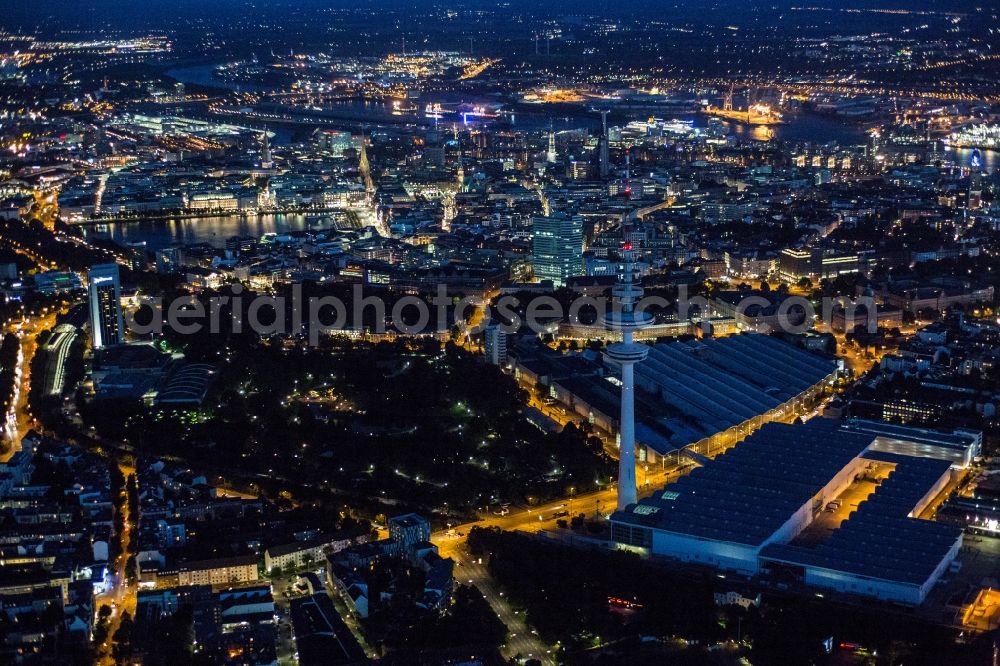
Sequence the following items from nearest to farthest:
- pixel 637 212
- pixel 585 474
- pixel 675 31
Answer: pixel 585 474 → pixel 637 212 → pixel 675 31

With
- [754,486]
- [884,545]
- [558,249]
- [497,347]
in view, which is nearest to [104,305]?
[497,347]

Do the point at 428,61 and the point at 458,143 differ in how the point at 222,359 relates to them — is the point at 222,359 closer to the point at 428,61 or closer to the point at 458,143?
the point at 458,143

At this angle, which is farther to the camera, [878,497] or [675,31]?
[675,31]

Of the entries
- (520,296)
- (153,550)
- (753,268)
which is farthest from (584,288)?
(153,550)

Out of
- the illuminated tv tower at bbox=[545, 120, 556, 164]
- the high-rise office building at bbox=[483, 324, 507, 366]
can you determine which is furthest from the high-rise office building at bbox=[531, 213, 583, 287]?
the illuminated tv tower at bbox=[545, 120, 556, 164]

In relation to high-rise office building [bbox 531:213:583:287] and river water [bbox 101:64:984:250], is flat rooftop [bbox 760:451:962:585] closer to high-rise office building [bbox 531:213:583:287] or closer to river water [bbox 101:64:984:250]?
high-rise office building [bbox 531:213:583:287]

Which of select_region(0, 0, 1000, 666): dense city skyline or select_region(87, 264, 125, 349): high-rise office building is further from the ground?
select_region(87, 264, 125, 349): high-rise office building
